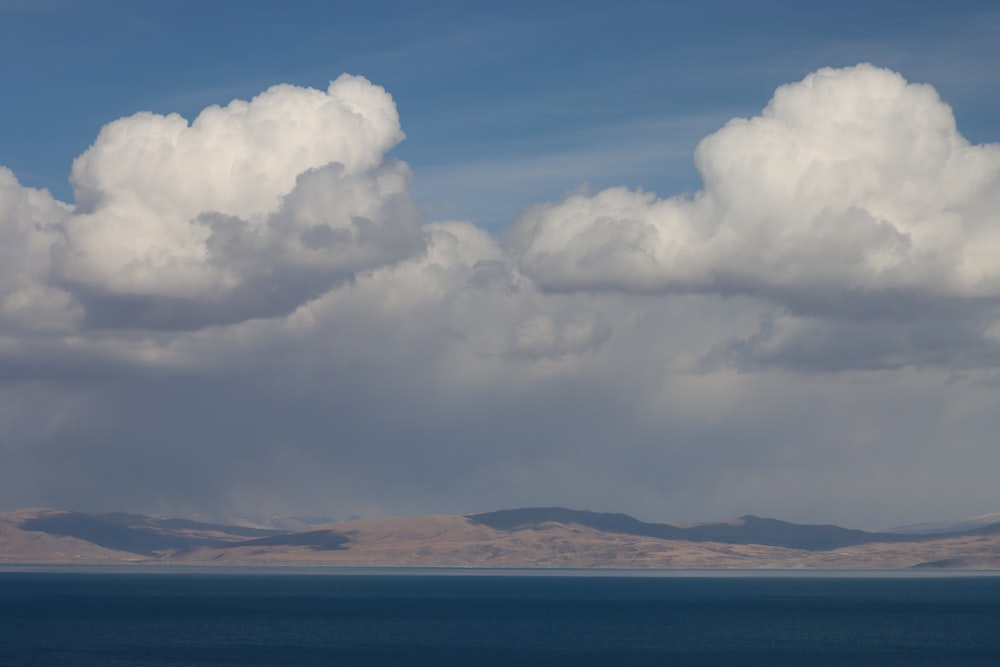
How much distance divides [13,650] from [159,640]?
24621mm

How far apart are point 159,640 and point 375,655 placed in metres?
39.5

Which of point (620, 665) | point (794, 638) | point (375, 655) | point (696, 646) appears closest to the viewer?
point (620, 665)

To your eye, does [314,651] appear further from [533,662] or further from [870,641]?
[870,641]

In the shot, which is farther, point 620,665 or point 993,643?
point 993,643

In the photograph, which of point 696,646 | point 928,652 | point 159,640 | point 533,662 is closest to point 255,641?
point 159,640

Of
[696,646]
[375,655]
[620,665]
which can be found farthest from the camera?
[696,646]

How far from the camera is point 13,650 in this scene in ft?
555

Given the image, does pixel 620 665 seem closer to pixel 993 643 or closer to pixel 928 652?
pixel 928 652

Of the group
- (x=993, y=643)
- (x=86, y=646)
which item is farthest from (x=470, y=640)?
(x=993, y=643)

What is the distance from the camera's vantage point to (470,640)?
19500cm

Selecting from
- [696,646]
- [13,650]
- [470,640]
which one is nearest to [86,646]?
[13,650]

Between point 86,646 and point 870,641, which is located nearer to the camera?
point 86,646

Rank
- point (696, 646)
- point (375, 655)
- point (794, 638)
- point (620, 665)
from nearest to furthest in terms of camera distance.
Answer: point (620, 665), point (375, 655), point (696, 646), point (794, 638)

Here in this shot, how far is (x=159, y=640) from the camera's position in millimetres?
189250
